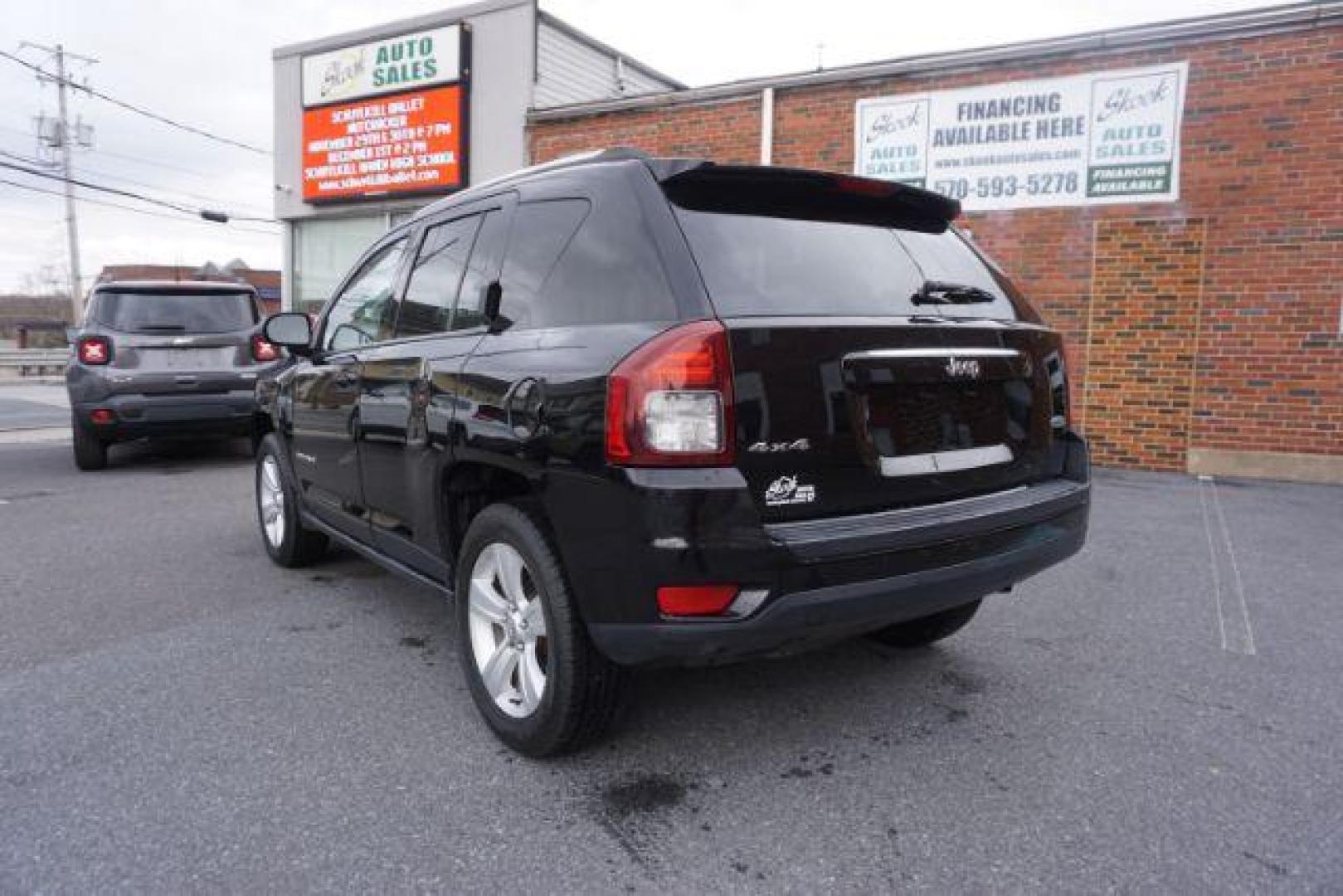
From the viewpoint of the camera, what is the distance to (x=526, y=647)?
2.68 meters

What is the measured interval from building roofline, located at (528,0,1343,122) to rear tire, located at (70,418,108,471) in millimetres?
7106

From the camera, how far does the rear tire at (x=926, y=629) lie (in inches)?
135

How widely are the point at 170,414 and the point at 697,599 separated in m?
7.41

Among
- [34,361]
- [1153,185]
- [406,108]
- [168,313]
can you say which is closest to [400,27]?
[406,108]

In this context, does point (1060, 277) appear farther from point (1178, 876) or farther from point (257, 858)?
point (257, 858)

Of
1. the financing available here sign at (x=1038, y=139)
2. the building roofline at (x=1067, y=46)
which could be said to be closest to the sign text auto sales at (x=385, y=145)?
the building roofline at (x=1067, y=46)

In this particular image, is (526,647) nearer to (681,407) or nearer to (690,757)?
(690,757)

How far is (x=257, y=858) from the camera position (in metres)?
2.16

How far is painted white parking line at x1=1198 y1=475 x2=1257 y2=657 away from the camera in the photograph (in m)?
3.79

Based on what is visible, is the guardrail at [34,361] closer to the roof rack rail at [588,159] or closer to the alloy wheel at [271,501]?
the alloy wheel at [271,501]

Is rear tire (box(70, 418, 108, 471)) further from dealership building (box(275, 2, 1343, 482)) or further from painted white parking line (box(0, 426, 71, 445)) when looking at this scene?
dealership building (box(275, 2, 1343, 482))

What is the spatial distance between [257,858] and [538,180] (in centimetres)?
209

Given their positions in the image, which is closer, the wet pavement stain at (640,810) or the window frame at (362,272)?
the wet pavement stain at (640,810)

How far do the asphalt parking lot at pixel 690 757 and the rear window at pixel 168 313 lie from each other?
14.1 ft
